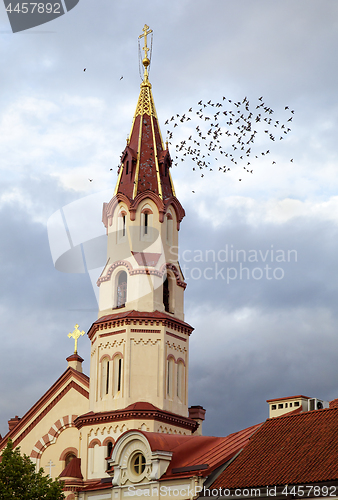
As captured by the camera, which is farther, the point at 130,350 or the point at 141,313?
the point at 141,313

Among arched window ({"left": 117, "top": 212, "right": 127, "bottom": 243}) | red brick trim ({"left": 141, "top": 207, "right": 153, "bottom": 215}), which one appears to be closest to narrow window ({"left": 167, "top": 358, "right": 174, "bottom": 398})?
arched window ({"left": 117, "top": 212, "right": 127, "bottom": 243})

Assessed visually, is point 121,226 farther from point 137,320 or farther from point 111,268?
point 137,320

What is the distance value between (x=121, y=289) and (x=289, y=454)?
18.9 metres

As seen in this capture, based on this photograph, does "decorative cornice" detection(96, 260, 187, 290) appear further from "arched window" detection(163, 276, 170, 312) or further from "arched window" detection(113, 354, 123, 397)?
"arched window" detection(113, 354, 123, 397)

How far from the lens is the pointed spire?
4969 centimetres

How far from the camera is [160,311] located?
1838 inches

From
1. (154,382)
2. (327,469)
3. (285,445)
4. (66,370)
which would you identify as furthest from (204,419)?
(327,469)

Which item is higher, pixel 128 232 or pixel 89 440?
pixel 128 232

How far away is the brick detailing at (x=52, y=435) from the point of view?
4816 centimetres

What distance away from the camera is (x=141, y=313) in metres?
46.0

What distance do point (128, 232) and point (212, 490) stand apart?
1991cm

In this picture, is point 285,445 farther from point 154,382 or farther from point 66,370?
point 66,370

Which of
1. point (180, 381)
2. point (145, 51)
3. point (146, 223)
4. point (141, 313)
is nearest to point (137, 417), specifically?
point (180, 381)

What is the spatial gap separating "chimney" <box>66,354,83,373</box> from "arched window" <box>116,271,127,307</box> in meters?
5.28
